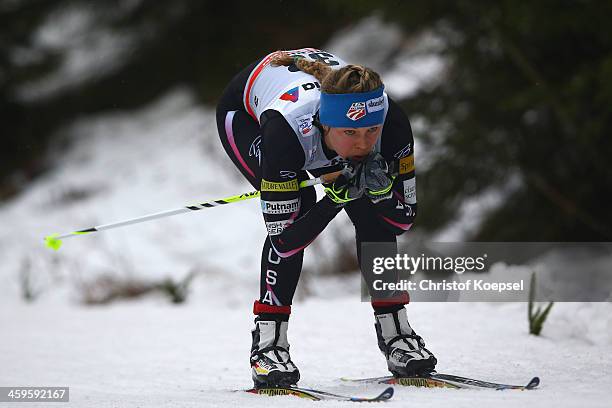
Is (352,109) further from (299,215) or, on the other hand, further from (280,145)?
(299,215)

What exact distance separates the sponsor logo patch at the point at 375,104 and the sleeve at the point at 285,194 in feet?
1.15

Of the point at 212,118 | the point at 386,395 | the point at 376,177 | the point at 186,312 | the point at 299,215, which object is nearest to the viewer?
the point at 386,395

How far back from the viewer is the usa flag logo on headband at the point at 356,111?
12.4 feet

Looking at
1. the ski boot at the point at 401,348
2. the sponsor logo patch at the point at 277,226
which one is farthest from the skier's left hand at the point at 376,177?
the ski boot at the point at 401,348

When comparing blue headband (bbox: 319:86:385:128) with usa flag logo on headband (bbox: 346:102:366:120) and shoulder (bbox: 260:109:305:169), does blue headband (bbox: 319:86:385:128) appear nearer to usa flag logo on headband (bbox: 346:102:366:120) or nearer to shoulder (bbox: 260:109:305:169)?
usa flag logo on headband (bbox: 346:102:366:120)

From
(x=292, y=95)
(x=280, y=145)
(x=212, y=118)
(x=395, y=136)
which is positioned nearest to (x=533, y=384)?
(x=395, y=136)

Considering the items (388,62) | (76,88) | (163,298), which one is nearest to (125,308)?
(163,298)

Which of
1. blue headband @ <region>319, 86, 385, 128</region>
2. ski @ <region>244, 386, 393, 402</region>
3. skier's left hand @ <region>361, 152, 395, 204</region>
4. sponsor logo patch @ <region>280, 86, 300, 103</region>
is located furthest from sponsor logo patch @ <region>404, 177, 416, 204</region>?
ski @ <region>244, 386, 393, 402</region>

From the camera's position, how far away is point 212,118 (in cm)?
1405

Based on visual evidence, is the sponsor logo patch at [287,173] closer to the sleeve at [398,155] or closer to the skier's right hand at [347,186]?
the skier's right hand at [347,186]

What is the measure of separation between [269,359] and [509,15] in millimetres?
5087

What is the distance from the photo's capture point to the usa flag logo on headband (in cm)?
377

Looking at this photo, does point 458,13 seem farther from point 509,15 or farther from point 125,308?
point 125,308

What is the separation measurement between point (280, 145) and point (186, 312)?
4154 mm
